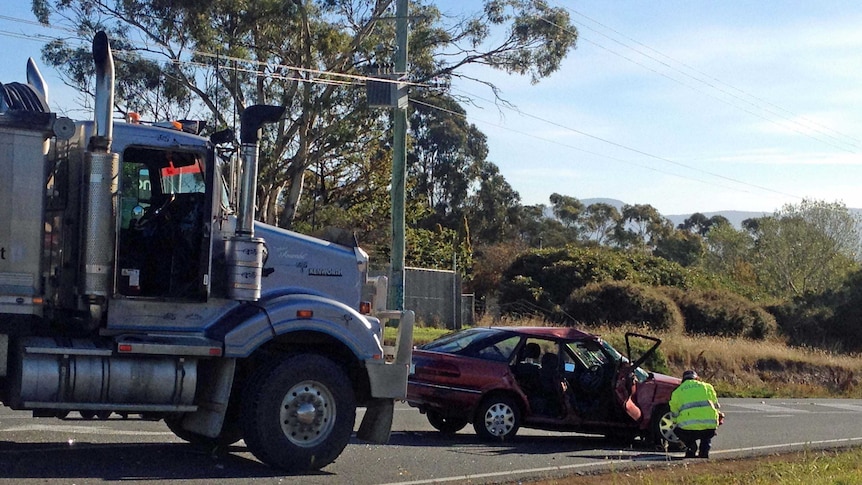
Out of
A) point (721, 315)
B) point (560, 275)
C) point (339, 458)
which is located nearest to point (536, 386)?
point (339, 458)

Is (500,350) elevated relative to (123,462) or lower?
elevated

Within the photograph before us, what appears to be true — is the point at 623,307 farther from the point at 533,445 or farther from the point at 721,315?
the point at 533,445

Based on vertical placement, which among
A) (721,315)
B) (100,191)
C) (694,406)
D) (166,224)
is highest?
(100,191)

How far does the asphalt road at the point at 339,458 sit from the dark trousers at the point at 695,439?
0.19 meters

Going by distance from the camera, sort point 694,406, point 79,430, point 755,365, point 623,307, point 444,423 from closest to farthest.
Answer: point 79,430 → point 694,406 → point 444,423 → point 755,365 → point 623,307

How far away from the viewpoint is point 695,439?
1295 centimetres

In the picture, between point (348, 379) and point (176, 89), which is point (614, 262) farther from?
point (348, 379)

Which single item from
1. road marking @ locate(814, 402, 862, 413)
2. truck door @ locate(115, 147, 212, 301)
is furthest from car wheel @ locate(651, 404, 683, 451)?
road marking @ locate(814, 402, 862, 413)

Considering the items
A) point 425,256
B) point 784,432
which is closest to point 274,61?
point 425,256

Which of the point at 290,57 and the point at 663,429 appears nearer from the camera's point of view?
the point at 663,429

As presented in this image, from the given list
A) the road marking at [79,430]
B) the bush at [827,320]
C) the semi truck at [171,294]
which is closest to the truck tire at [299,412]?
the semi truck at [171,294]

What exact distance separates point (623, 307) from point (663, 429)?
21.8 meters

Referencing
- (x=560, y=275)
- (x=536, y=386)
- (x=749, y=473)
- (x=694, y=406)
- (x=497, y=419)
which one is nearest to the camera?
(x=749, y=473)

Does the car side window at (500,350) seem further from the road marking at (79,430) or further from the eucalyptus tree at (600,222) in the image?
the eucalyptus tree at (600,222)
